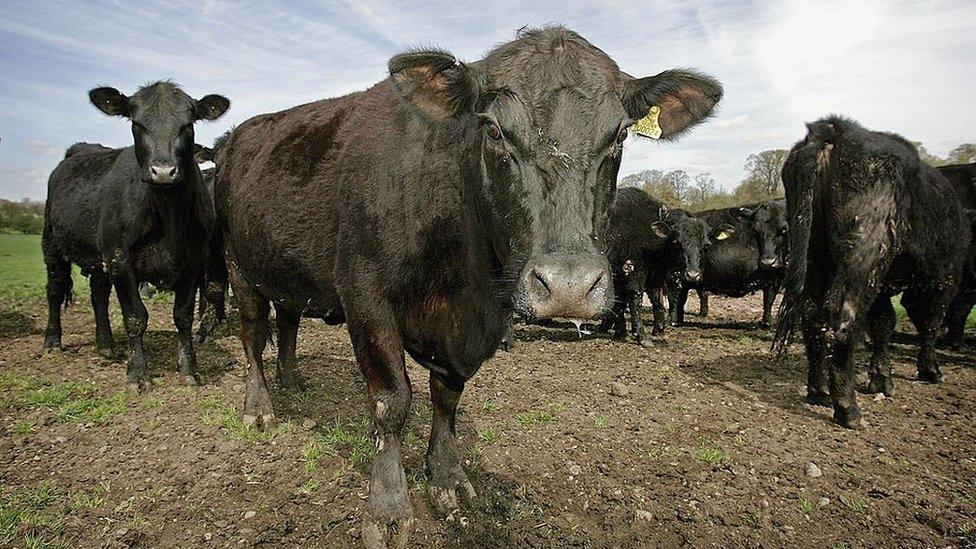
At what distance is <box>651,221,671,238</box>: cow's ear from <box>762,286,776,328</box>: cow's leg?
3.29 meters

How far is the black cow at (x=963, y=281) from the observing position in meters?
8.98

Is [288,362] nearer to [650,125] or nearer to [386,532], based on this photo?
[386,532]

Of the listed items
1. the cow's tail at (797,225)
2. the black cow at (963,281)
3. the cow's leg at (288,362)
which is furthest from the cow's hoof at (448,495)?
the black cow at (963,281)

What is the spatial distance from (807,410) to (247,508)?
580cm

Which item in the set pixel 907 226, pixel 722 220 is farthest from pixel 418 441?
pixel 722 220

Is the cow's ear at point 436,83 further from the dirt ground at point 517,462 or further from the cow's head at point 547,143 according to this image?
the dirt ground at point 517,462

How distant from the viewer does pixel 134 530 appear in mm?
3535

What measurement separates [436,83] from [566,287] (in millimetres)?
1659

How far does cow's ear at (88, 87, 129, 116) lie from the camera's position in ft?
21.1

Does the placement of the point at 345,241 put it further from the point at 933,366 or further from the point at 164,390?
the point at 933,366

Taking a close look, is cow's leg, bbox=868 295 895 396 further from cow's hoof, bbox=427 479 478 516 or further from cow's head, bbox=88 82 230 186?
cow's head, bbox=88 82 230 186

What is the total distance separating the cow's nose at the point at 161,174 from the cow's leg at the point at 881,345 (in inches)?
330

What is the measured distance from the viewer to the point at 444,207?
3.42 metres

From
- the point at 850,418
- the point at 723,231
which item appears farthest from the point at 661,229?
the point at 850,418
